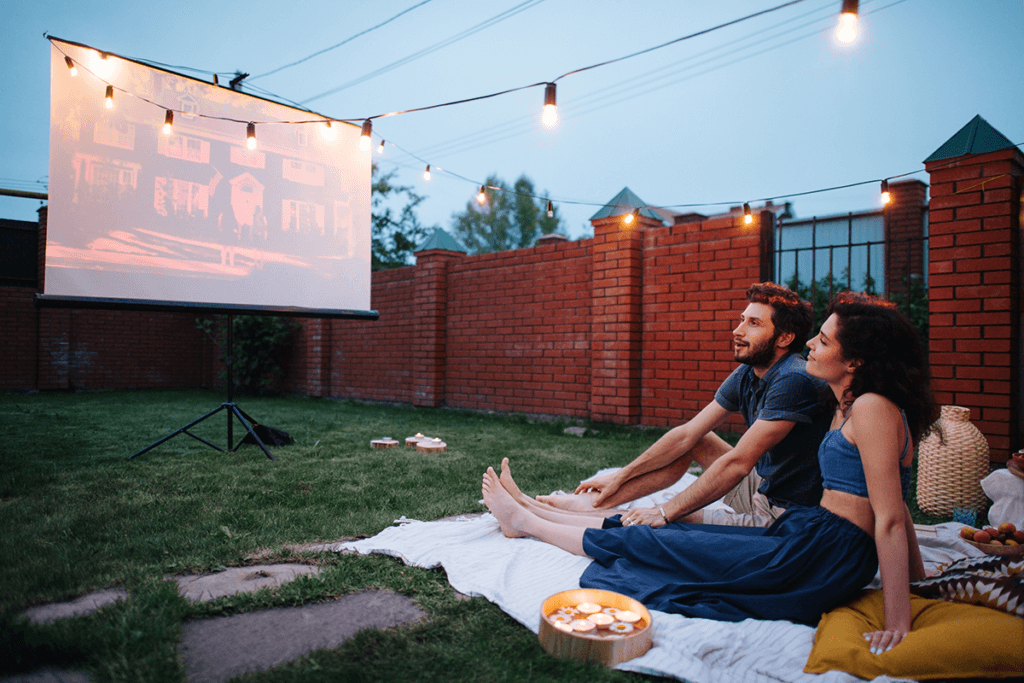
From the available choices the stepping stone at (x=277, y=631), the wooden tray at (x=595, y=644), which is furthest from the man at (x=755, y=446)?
the stepping stone at (x=277, y=631)

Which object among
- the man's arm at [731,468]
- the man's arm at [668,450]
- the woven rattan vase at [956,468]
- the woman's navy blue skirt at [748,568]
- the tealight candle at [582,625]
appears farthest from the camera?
the woven rattan vase at [956,468]

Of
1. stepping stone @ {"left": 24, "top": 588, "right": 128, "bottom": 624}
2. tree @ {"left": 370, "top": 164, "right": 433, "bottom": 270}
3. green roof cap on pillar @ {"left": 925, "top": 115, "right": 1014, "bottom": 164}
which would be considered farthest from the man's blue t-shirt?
tree @ {"left": 370, "top": 164, "right": 433, "bottom": 270}

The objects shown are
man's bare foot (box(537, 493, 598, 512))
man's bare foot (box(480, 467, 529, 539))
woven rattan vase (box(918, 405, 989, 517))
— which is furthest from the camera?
woven rattan vase (box(918, 405, 989, 517))

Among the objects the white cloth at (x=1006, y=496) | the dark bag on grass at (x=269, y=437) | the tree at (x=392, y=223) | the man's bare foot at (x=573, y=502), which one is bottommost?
the dark bag on grass at (x=269, y=437)

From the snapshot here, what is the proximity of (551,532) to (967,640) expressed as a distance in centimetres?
138

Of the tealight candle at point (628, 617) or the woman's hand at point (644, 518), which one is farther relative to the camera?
the woman's hand at point (644, 518)

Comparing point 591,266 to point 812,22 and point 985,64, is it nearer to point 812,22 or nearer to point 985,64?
point 812,22

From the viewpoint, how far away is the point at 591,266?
6770 millimetres

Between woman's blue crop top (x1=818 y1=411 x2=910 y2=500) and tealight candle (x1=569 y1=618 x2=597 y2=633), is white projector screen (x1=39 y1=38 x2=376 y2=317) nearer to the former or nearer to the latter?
tealight candle (x1=569 y1=618 x2=597 y2=633)

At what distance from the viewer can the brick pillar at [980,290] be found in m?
3.79

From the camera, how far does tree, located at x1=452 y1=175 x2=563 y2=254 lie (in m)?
35.7

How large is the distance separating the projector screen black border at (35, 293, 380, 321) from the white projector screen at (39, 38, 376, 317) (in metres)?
0.02

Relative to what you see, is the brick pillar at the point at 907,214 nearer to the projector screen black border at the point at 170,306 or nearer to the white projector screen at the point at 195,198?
the white projector screen at the point at 195,198

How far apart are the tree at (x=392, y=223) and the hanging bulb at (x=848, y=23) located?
18789 mm
